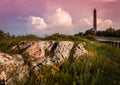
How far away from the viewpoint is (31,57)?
1767 cm

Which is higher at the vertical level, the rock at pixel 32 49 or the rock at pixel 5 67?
the rock at pixel 32 49

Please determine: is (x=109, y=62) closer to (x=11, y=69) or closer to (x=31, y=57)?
(x=31, y=57)

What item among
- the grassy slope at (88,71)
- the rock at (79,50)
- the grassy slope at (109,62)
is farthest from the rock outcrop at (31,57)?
the grassy slope at (109,62)

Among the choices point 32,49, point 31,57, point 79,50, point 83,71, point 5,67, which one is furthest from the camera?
point 79,50

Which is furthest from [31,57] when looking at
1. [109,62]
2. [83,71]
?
[109,62]

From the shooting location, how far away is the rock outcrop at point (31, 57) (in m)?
16.1

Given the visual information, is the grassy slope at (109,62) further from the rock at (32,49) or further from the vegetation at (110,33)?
the vegetation at (110,33)

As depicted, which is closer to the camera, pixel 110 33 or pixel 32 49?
pixel 32 49

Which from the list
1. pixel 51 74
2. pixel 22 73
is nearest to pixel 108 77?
pixel 51 74

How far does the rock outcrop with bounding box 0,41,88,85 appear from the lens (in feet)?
52.7

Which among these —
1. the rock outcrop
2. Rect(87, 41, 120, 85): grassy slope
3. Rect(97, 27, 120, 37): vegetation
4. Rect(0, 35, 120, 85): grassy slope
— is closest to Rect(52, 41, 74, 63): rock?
the rock outcrop

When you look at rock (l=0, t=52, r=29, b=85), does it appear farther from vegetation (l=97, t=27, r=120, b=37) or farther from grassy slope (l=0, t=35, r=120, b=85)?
vegetation (l=97, t=27, r=120, b=37)

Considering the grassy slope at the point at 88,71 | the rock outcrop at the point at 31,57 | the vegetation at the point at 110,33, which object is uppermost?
the vegetation at the point at 110,33

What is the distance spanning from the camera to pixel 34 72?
1670 cm
